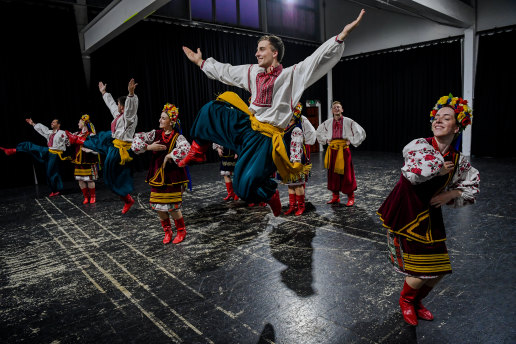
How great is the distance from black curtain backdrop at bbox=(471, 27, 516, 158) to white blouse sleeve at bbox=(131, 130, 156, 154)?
885 cm

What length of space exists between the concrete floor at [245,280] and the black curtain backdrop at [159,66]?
15.1 feet

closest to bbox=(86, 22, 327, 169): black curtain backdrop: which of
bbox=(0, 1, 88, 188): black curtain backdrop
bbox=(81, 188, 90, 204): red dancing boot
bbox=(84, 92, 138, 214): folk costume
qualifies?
bbox=(0, 1, 88, 188): black curtain backdrop

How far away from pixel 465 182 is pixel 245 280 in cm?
154

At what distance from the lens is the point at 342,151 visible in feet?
14.9

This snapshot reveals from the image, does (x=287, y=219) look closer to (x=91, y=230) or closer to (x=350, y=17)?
(x=91, y=230)

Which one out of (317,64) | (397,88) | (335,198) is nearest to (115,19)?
(335,198)

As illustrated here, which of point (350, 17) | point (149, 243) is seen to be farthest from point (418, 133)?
point (149, 243)

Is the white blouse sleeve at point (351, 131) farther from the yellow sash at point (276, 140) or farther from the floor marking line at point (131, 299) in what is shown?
the floor marking line at point (131, 299)

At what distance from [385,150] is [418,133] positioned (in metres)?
1.16

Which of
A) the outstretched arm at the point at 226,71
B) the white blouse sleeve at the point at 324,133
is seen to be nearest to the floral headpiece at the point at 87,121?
the white blouse sleeve at the point at 324,133

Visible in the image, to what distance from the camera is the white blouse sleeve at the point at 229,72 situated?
2305 millimetres

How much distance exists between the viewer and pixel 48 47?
7.52 m

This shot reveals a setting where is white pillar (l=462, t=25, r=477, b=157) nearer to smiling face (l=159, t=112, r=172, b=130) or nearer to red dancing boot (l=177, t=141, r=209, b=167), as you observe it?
smiling face (l=159, t=112, r=172, b=130)

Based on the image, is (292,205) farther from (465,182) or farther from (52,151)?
(52,151)
